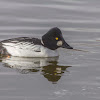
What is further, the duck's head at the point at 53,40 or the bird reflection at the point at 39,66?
the duck's head at the point at 53,40

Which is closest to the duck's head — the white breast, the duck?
the duck

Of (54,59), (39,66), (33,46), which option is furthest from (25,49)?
(39,66)

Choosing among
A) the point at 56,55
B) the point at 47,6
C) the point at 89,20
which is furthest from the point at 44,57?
the point at 47,6

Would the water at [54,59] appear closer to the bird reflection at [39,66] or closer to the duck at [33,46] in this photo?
the bird reflection at [39,66]

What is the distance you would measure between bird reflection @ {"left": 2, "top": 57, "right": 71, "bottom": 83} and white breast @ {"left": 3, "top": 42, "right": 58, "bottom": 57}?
8.2 inches

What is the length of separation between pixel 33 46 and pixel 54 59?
76 centimetres

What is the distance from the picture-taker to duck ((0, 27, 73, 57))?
12992mm

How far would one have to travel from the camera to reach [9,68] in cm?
1166

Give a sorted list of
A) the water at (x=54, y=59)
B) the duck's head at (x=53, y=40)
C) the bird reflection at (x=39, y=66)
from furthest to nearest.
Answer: the duck's head at (x=53, y=40), the bird reflection at (x=39, y=66), the water at (x=54, y=59)

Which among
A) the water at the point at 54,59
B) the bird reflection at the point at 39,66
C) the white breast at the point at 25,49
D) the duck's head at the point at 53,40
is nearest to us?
the water at the point at 54,59

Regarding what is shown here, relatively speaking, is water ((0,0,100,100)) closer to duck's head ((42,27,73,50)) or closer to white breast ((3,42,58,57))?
white breast ((3,42,58,57))

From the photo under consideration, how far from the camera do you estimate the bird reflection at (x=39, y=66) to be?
11.3 m

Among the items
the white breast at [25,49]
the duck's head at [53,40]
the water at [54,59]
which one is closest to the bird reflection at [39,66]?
the water at [54,59]

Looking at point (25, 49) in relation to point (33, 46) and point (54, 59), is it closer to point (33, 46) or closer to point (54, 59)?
point (33, 46)
